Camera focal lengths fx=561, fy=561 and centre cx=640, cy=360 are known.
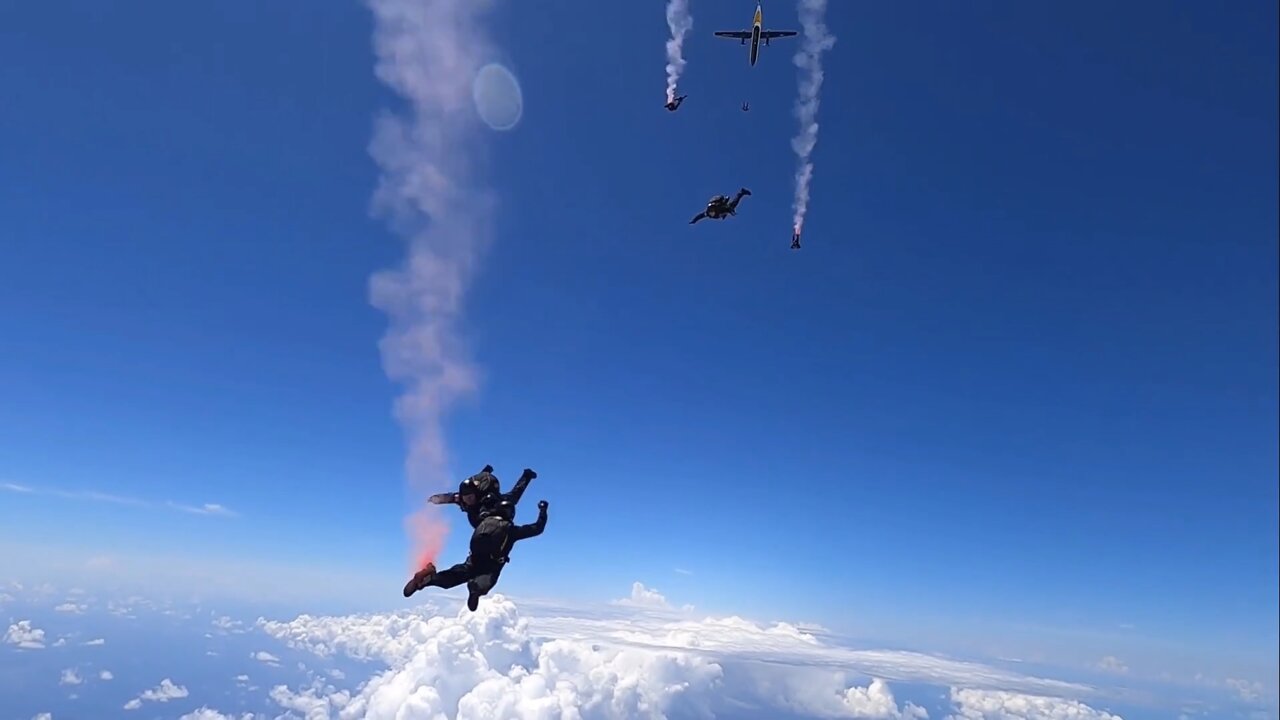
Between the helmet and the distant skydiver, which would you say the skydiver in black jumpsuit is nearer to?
the helmet

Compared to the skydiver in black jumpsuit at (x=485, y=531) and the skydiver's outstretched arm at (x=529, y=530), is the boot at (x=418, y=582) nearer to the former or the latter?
the skydiver in black jumpsuit at (x=485, y=531)

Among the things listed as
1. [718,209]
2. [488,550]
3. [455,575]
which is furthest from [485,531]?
[718,209]

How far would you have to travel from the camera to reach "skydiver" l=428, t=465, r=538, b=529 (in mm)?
17359

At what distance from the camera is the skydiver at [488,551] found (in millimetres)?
16891

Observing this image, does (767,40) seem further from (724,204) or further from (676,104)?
(724,204)

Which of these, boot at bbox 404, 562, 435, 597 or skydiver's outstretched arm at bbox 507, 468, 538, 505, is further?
skydiver's outstretched arm at bbox 507, 468, 538, 505

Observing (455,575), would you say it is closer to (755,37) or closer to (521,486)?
(521,486)

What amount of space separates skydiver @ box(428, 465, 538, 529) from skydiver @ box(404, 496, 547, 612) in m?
0.21

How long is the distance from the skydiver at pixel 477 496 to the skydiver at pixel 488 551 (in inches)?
8.4

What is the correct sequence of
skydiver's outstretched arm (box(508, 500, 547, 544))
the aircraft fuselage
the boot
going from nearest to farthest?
1. the boot
2. skydiver's outstretched arm (box(508, 500, 547, 544))
3. the aircraft fuselage

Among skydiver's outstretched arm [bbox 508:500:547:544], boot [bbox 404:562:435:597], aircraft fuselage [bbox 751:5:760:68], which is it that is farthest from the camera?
aircraft fuselage [bbox 751:5:760:68]

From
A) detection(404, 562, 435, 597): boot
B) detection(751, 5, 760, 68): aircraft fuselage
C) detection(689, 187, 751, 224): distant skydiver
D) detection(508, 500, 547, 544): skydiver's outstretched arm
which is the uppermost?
detection(751, 5, 760, 68): aircraft fuselage

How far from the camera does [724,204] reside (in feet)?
78.2

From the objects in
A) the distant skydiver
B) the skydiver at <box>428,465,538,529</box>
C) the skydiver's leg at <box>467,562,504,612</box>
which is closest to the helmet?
the skydiver at <box>428,465,538,529</box>
